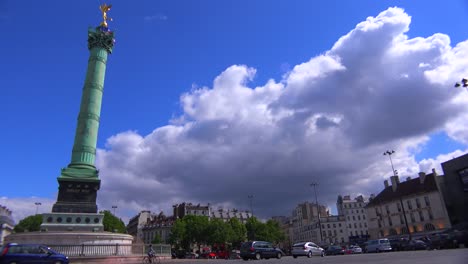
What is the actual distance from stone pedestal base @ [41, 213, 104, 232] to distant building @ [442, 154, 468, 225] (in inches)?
2024

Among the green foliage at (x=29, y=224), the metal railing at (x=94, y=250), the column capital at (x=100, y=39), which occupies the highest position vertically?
the column capital at (x=100, y=39)

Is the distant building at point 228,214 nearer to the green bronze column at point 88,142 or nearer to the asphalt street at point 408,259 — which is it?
the green bronze column at point 88,142

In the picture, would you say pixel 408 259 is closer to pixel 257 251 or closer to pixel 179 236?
pixel 257 251

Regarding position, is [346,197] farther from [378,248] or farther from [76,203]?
[76,203]

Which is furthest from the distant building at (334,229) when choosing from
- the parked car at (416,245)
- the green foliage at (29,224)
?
the green foliage at (29,224)

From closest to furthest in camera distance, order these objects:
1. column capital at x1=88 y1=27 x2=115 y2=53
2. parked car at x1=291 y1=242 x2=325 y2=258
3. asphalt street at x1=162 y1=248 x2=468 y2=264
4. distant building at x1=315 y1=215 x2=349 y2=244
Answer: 1. asphalt street at x1=162 y1=248 x2=468 y2=264
2. parked car at x1=291 y1=242 x2=325 y2=258
3. column capital at x1=88 y1=27 x2=115 y2=53
4. distant building at x1=315 y1=215 x2=349 y2=244

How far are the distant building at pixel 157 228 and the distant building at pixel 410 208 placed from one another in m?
61.6

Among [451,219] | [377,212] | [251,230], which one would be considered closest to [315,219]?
[251,230]

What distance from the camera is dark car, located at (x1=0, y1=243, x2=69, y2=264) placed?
16750 millimetres

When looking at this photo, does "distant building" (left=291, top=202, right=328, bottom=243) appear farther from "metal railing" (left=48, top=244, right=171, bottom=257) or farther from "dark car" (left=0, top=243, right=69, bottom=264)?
"dark car" (left=0, top=243, right=69, bottom=264)

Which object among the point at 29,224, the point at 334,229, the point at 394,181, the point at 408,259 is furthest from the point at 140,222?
the point at 408,259

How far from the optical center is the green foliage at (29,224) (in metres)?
69.3

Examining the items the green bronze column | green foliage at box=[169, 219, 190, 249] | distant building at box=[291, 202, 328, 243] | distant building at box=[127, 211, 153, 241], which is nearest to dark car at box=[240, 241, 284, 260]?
the green bronze column

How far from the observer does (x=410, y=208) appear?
6506 centimetres
